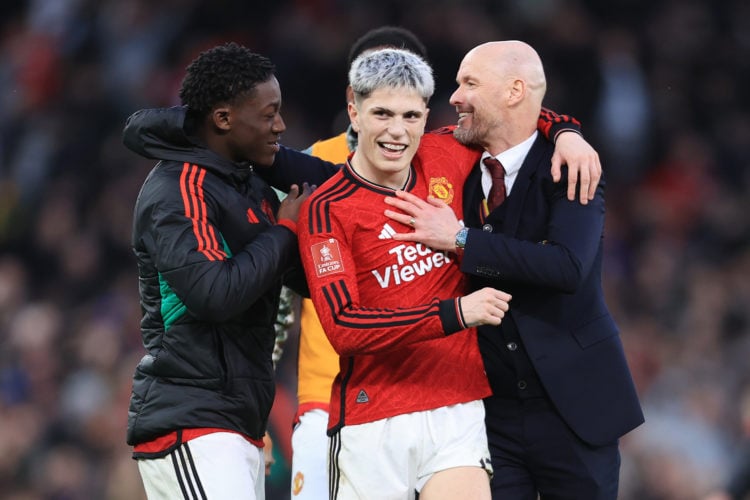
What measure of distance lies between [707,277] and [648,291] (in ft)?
1.41

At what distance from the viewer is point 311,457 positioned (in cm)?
524

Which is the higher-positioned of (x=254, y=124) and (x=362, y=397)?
(x=254, y=124)

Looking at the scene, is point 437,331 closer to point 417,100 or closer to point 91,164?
point 417,100

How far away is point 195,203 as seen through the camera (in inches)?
164

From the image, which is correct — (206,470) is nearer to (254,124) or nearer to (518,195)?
(254,124)

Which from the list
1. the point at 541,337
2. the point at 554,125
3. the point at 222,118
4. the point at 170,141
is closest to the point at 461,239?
the point at 541,337

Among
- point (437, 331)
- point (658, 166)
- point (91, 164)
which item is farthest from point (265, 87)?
point (91, 164)

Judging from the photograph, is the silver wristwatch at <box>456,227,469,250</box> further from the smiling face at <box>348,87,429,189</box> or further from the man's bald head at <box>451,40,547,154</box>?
the man's bald head at <box>451,40,547,154</box>

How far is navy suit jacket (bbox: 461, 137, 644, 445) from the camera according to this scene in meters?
4.43

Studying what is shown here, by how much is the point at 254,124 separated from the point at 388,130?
0.47 m

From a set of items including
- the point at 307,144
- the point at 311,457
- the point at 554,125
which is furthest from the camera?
the point at 307,144

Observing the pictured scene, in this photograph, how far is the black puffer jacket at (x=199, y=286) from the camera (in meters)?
4.09

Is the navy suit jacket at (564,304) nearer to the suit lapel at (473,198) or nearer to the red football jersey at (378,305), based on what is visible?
the suit lapel at (473,198)

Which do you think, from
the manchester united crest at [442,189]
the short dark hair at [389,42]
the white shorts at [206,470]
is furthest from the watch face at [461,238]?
the short dark hair at [389,42]
